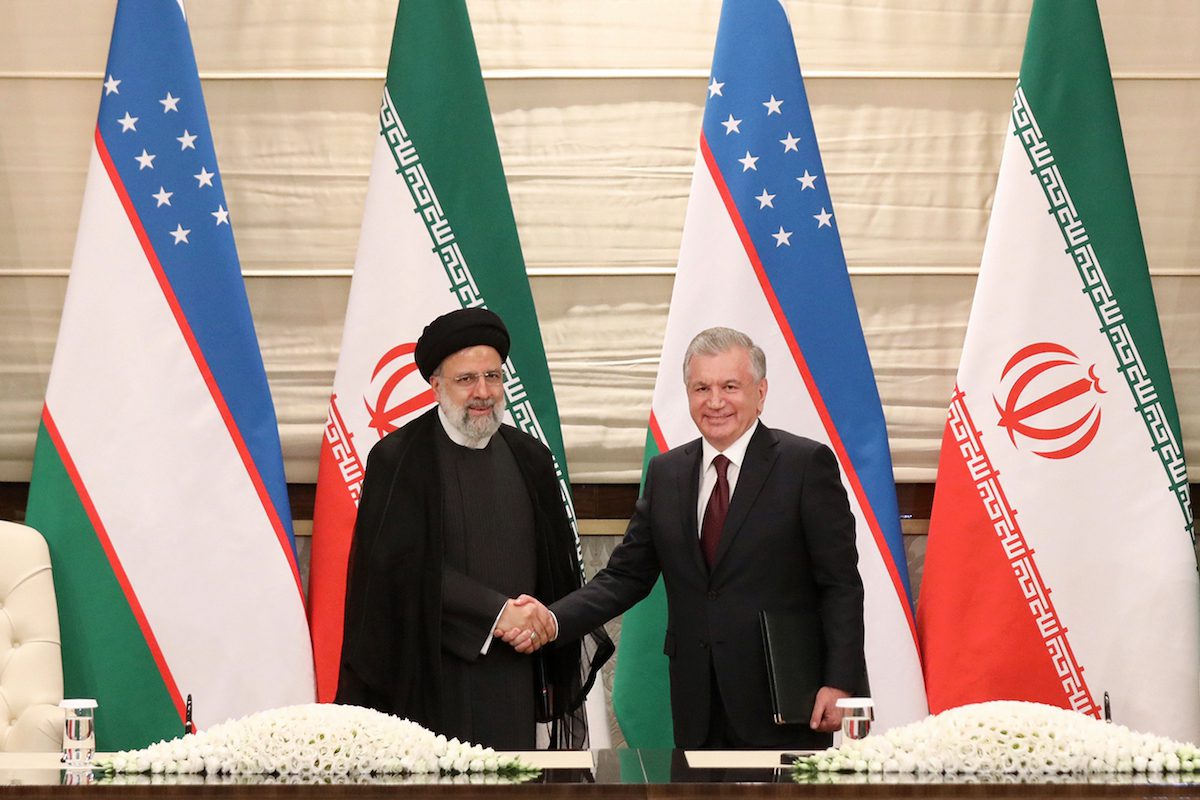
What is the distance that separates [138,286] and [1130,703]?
2.67 metres

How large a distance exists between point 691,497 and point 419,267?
1047 millimetres

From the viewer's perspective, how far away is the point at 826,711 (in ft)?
9.26

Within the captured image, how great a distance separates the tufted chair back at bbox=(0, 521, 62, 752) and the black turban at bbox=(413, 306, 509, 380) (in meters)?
1.16

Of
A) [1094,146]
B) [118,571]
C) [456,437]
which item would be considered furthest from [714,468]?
[118,571]

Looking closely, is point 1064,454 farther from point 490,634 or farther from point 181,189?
point 181,189

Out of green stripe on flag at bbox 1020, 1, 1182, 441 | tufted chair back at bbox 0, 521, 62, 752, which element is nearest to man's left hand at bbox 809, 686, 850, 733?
green stripe on flag at bbox 1020, 1, 1182, 441

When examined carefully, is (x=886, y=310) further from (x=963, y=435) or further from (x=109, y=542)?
(x=109, y=542)

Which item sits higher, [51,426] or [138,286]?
[138,286]

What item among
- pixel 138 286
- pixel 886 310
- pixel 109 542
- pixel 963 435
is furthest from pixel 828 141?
pixel 109 542

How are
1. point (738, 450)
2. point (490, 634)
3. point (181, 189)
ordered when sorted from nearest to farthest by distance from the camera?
point (490, 634) → point (738, 450) → point (181, 189)

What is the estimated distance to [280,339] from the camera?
13.0 feet

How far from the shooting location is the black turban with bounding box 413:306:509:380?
3.05m

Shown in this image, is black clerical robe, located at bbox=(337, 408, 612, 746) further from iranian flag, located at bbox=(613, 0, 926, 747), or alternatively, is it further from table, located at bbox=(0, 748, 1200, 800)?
table, located at bbox=(0, 748, 1200, 800)

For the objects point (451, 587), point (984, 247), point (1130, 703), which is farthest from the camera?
point (984, 247)
